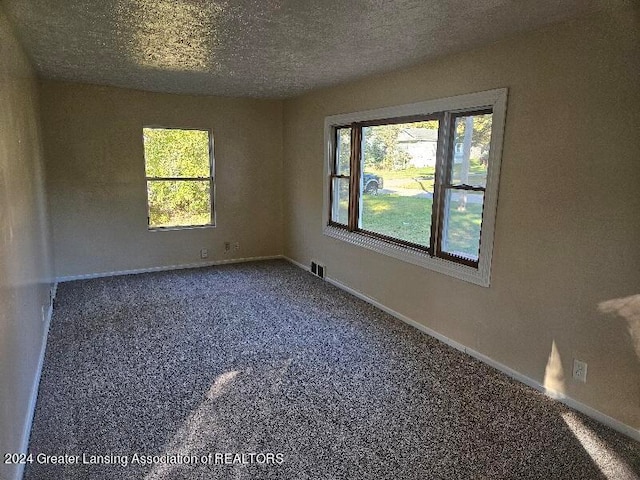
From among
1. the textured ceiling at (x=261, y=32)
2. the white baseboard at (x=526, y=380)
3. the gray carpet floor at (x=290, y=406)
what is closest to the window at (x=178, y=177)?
the textured ceiling at (x=261, y=32)

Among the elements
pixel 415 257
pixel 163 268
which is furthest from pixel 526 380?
pixel 163 268

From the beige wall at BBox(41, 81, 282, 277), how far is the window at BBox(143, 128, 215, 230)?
4.2 inches

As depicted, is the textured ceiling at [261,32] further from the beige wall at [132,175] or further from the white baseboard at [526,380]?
the white baseboard at [526,380]

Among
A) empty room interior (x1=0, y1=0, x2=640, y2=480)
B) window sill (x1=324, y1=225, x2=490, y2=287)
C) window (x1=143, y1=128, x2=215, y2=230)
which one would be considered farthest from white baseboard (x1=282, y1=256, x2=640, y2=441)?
window (x1=143, y1=128, x2=215, y2=230)

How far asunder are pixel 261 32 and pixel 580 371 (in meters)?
2.89

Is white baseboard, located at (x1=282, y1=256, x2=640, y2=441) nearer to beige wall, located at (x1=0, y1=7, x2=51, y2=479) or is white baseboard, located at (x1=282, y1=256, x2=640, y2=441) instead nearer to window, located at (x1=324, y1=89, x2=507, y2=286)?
window, located at (x1=324, y1=89, x2=507, y2=286)

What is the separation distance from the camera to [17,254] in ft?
7.61

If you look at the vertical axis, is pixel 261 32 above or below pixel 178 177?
above

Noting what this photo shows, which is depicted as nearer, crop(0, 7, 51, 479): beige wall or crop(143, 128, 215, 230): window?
crop(0, 7, 51, 479): beige wall

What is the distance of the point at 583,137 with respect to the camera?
2342 millimetres

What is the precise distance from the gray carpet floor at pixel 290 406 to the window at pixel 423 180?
0.80 metres

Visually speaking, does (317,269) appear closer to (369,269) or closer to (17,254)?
(369,269)

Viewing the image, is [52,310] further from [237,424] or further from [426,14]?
[426,14]

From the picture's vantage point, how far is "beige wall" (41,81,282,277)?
4684mm
